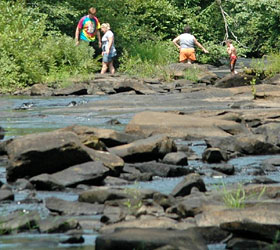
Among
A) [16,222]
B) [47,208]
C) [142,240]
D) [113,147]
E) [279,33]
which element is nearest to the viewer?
[142,240]

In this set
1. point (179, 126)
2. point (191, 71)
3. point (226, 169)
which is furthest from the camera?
point (191, 71)

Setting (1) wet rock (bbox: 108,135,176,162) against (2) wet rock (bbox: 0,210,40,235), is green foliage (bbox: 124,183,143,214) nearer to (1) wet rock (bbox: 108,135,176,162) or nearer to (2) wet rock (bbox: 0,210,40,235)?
(2) wet rock (bbox: 0,210,40,235)

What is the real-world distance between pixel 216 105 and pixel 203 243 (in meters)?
13.3

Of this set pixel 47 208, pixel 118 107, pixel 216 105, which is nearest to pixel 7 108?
pixel 118 107

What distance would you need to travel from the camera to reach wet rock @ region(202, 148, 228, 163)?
1073 cm

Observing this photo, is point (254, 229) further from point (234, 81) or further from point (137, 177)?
point (234, 81)

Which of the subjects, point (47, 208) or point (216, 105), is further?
point (216, 105)

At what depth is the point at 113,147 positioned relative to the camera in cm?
1110

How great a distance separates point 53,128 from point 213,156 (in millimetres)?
4340

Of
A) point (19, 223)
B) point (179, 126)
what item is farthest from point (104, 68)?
point (19, 223)

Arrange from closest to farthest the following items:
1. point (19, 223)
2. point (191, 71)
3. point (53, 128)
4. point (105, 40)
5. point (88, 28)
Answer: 1. point (19, 223)
2. point (53, 128)
3. point (191, 71)
4. point (105, 40)
5. point (88, 28)

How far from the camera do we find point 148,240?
592 centimetres

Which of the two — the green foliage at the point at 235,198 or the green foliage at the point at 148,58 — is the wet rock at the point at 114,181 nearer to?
the green foliage at the point at 235,198

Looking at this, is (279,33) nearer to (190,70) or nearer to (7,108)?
(190,70)
